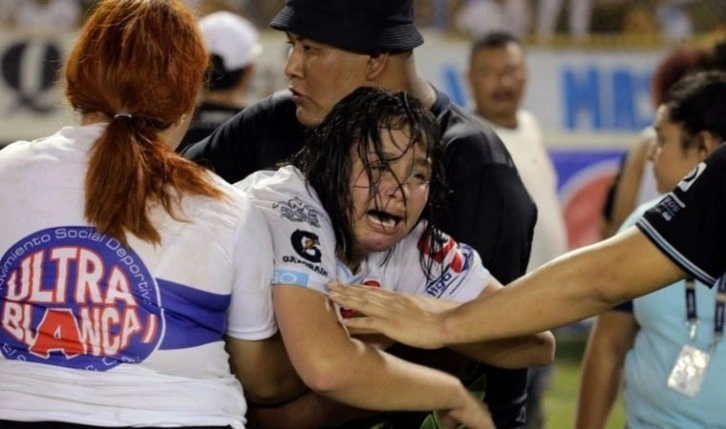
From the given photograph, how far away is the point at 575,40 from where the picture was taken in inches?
411

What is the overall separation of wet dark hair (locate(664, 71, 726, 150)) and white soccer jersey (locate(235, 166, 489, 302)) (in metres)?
1.27

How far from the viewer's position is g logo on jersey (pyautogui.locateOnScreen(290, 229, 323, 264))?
9.80ft

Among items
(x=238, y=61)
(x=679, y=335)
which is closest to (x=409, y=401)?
(x=679, y=335)

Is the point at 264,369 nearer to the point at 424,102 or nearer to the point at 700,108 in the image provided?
the point at 424,102

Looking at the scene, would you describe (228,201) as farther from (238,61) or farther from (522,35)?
(522,35)

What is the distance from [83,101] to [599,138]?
777 cm

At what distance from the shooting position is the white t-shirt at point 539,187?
6.71 m

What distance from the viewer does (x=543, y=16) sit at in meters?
10.4

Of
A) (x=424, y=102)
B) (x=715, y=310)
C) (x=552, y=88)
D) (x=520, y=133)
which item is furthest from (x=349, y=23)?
(x=552, y=88)

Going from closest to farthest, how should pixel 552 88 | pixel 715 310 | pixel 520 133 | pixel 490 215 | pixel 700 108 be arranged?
pixel 490 215 < pixel 715 310 < pixel 700 108 < pixel 520 133 < pixel 552 88

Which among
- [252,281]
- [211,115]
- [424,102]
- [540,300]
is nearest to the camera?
[252,281]

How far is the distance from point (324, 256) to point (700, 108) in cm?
176

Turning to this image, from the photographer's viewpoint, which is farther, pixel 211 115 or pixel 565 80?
pixel 565 80

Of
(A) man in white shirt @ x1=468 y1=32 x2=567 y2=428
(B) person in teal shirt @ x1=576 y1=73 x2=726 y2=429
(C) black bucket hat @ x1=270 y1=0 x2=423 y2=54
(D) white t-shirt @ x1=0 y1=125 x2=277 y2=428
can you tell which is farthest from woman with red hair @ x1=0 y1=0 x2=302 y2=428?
(A) man in white shirt @ x1=468 y1=32 x2=567 y2=428
